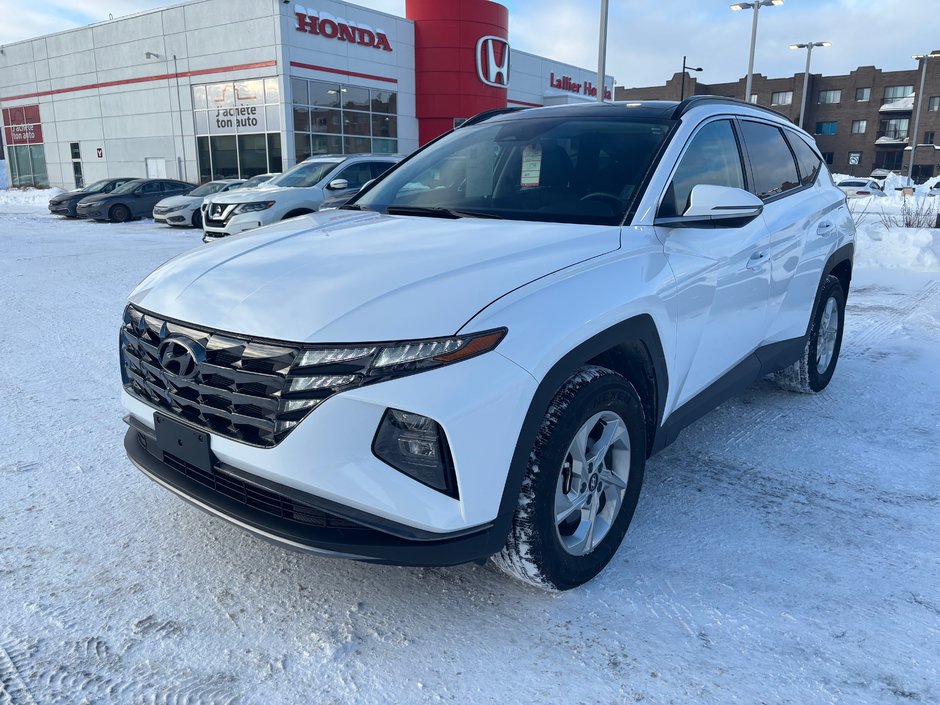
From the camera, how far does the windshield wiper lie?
10.5 feet

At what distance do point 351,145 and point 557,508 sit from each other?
3005cm

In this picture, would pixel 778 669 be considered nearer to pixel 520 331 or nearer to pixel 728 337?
pixel 520 331

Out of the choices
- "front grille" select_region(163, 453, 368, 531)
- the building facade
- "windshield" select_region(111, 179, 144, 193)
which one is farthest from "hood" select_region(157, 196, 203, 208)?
the building facade

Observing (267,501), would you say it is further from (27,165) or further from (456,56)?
(27,165)

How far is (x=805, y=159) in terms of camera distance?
188 inches

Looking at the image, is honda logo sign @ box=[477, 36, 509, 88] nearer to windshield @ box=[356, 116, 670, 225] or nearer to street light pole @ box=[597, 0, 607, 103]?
street light pole @ box=[597, 0, 607, 103]

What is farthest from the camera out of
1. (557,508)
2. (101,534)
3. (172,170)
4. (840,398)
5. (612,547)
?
(172,170)

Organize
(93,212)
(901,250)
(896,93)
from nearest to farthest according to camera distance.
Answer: (901,250)
(93,212)
(896,93)

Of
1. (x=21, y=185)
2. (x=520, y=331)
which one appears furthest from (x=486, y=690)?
(x=21, y=185)

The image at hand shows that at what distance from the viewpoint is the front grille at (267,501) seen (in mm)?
2207

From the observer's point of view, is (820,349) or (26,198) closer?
(820,349)

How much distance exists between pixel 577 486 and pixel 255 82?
29177 millimetres

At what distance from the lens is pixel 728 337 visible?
3.44 m

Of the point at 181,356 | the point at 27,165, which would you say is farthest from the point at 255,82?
the point at 181,356
